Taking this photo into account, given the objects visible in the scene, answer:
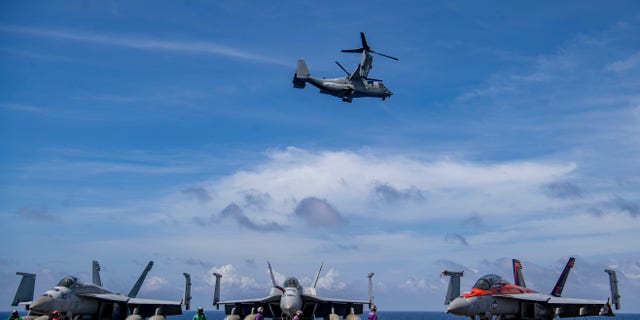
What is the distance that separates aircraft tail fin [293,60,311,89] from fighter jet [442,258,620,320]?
75.5 ft

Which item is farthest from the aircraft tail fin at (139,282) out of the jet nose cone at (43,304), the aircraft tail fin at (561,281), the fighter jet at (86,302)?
the aircraft tail fin at (561,281)

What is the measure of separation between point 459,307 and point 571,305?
9.90 m

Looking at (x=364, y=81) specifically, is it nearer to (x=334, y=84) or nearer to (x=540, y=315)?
(x=334, y=84)

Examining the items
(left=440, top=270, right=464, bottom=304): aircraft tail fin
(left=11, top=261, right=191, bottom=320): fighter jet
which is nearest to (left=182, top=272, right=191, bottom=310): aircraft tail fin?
(left=11, top=261, right=191, bottom=320): fighter jet

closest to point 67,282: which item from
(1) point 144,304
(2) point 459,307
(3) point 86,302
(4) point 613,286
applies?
(3) point 86,302

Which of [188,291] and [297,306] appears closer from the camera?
[297,306]

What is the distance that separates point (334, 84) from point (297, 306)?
901 inches

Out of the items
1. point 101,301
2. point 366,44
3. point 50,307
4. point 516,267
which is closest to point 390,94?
point 366,44

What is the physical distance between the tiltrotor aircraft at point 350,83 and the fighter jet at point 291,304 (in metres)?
17.5

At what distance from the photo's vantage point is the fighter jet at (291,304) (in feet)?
105

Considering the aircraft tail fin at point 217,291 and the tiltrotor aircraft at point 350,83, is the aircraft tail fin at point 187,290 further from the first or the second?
the tiltrotor aircraft at point 350,83

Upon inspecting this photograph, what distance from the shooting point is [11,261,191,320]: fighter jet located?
28984 millimetres

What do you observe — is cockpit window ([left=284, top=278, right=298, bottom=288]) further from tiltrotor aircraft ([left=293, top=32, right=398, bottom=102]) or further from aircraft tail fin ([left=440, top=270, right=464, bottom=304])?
tiltrotor aircraft ([left=293, top=32, right=398, bottom=102])

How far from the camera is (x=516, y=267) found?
38688mm
